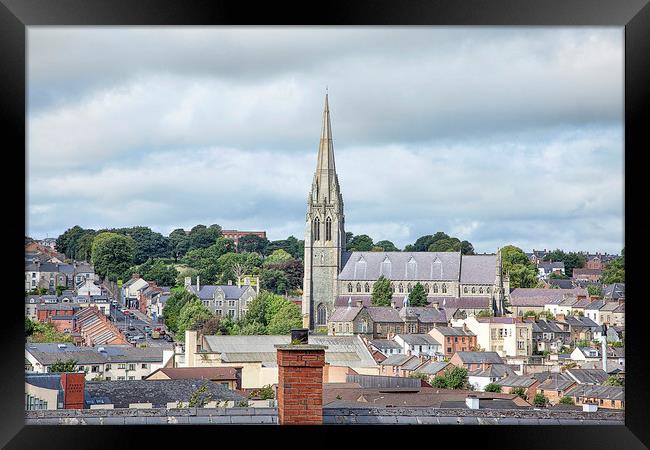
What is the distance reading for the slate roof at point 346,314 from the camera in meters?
44.2

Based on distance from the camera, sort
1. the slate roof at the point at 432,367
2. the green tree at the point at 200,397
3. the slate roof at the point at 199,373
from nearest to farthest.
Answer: the green tree at the point at 200,397 < the slate roof at the point at 199,373 < the slate roof at the point at 432,367

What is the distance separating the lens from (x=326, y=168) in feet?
171

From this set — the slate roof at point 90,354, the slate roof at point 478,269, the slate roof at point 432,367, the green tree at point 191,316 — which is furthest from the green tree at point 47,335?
the slate roof at point 478,269

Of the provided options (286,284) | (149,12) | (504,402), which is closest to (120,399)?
(504,402)

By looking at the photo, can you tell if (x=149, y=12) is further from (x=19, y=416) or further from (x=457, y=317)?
(x=457, y=317)

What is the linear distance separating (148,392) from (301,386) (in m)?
13.7

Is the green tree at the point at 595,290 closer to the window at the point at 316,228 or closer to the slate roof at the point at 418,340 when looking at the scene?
the slate roof at the point at 418,340

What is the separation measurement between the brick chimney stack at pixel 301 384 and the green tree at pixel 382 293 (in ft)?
149

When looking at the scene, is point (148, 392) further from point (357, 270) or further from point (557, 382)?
point (357, 270)

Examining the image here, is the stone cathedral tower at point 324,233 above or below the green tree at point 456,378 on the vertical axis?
above

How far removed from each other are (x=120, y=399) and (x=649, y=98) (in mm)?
14046

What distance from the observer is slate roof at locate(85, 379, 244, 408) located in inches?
627

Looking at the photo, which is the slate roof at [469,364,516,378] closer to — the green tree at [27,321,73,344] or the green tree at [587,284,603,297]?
the green tree at [27,321,73,344]

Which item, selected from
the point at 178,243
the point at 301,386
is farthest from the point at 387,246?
the point at 301,386
